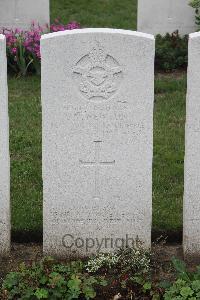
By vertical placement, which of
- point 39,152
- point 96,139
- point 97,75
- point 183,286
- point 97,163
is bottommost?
point 183,286

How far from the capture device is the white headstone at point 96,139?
218 inches

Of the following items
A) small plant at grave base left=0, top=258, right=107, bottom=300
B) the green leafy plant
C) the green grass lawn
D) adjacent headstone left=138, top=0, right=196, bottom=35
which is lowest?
small plant at grave base left=0, top=258, right=107, bottom=300

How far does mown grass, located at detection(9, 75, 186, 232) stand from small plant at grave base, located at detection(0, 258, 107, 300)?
0.83 metres

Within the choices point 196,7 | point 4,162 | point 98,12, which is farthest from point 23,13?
point 4,162

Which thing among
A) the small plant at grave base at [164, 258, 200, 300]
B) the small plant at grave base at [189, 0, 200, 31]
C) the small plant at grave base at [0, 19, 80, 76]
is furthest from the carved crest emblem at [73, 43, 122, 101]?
the small plant at grave base at [189, 0, 200, 31]

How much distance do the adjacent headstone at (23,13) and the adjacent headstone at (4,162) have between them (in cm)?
574

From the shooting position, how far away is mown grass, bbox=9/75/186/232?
260 inches

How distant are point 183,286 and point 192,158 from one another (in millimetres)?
945

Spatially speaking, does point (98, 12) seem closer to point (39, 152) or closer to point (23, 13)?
point (23, 13)

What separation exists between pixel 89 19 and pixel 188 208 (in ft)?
25.6

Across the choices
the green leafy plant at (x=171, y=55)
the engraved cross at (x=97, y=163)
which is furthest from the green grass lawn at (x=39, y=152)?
the engraved cross at (x=97, y=163)

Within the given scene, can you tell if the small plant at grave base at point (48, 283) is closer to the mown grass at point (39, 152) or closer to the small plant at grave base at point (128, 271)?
the small plant at grave base at point (128, 271)

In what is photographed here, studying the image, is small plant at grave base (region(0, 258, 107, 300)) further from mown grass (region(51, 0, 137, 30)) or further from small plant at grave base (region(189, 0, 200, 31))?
mown grass (region(51, 0, 137, 30))

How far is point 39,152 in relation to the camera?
7.94 meters
